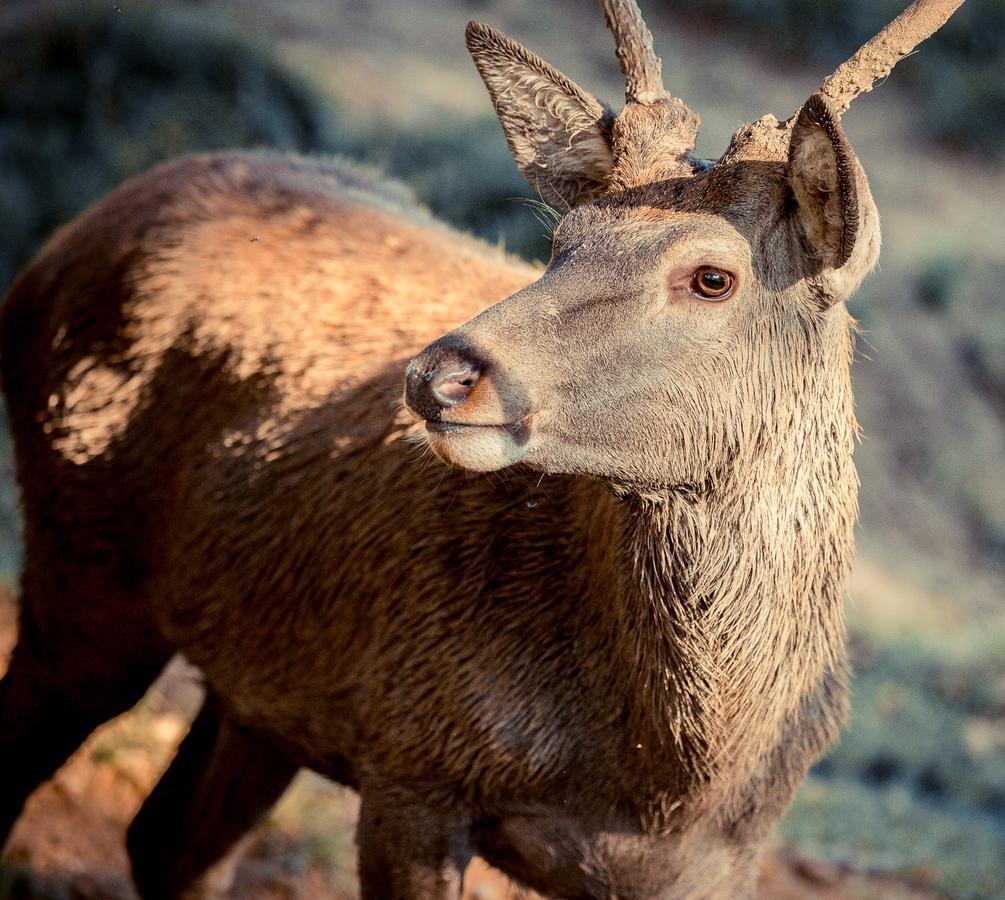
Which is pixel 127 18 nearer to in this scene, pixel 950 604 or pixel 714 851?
pixel 950 604

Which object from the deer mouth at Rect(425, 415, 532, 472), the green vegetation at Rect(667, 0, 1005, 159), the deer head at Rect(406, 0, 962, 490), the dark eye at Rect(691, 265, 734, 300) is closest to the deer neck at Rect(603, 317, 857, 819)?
the deer head at Rect(406, 0, 962, 490)

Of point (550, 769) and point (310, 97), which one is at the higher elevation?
point (550, 769)

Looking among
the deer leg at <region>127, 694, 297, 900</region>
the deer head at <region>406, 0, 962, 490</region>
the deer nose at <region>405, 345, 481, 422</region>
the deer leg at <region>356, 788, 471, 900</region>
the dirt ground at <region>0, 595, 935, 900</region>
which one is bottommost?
the dirt ground at <region>0, 595, 935, 900</region>

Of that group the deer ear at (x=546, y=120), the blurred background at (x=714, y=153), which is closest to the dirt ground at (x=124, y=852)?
the blurred background at (x=714, y=153)

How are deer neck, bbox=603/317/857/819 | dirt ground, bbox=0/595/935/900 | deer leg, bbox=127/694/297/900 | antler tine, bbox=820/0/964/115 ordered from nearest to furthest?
antler tine, bbox=820/0/964/115 < deer neck, bbox=603/317/857/819 < deer leg, bbox=127/694/297/900 < dirt ground, bbox=0/595/935/900

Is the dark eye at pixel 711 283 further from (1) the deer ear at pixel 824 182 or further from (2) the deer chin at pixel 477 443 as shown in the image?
(2) the deer chin at pixel 477 443

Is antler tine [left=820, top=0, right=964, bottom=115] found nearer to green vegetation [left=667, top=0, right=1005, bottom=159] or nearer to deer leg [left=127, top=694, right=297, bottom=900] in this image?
deer leg [left=127, top=694, right=297, bottom=900]

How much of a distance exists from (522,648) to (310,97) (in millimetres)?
9909

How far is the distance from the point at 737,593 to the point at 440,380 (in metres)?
0.94

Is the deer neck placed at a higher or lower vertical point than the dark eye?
lower

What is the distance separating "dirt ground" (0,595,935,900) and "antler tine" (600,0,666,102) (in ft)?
10.3

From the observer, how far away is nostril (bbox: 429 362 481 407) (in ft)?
9.36

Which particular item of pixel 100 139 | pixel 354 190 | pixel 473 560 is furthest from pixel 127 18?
pixel 473 560

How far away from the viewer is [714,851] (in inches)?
144
